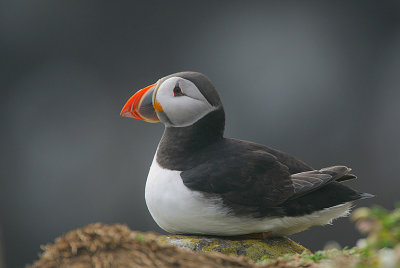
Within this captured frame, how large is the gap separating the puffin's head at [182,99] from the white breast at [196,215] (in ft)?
1.45

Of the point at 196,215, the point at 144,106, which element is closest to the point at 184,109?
the point at 144,106

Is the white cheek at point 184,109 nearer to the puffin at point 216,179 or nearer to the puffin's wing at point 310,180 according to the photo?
the puffin at point 216,179

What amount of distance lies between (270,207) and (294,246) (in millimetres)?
498

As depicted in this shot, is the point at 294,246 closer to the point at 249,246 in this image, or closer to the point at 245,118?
the point at 249,246

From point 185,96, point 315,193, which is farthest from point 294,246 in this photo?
point 185,96

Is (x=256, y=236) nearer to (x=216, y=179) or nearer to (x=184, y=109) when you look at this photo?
(x=216, y=179)

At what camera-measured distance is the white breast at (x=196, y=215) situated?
414 cm

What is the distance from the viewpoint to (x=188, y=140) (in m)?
4.46

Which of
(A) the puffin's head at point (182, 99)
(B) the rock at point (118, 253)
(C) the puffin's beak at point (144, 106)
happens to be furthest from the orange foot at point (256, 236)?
(B) the rock at point (118, 253)

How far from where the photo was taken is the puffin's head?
4.42 metres

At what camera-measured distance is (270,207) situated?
4.22 metres

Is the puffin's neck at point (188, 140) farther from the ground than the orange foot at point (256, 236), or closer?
farther from the ground

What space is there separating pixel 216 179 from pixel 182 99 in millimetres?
704

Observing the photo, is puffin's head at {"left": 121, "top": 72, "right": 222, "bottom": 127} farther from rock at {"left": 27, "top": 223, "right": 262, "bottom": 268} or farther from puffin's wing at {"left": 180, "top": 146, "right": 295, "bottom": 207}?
rock at {"left": 27, "top": 223, "right": 262, "bottom": 268}
